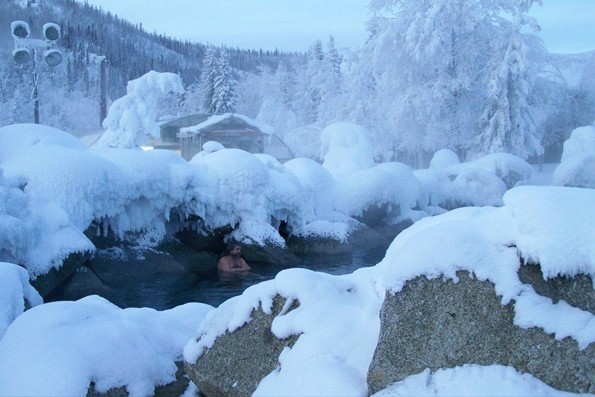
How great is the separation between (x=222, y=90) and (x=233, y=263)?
3251 cm

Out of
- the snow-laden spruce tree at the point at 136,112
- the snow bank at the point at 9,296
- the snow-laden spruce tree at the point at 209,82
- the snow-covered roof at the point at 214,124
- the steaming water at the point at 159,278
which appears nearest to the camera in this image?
the snow bank at the point at 9,296

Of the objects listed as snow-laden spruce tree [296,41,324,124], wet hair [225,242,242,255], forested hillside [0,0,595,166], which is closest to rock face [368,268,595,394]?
wet hair [225,242,242,255]

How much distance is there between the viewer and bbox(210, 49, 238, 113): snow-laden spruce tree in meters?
41.9

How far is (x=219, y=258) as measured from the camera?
1209 cm

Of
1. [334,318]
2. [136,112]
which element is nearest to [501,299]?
[334,318]

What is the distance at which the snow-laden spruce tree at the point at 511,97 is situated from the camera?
23.0m

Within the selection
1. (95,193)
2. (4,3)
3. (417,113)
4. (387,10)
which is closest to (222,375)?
(95,193)

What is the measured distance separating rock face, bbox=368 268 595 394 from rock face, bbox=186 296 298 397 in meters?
0.70

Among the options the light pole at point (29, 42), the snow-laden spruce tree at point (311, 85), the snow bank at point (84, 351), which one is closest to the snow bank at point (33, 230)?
the snow bank at point (84, 351)

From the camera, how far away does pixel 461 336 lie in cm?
288

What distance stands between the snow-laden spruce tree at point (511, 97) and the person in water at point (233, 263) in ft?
48.8

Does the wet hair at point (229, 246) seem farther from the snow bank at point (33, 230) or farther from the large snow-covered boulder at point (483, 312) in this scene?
the large snow-covered boulder at point (483, 312)

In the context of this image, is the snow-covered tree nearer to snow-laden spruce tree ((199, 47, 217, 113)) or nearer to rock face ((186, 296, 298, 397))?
snow-laden spruce tree ((199, 47, 217, 113))

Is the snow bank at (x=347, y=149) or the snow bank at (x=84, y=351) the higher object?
the snow bank at (x=84, y=351)
